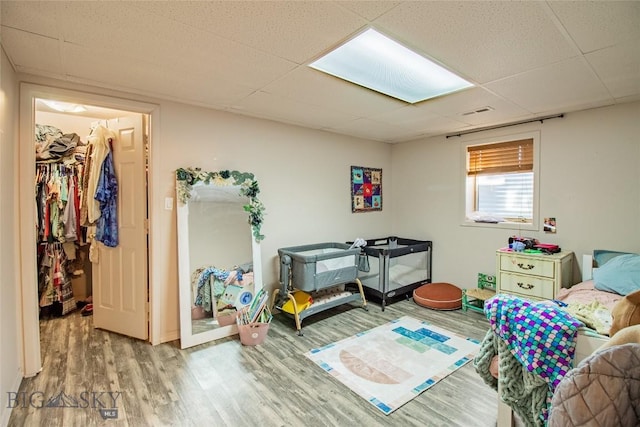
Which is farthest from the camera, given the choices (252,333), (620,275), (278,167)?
(278,167)

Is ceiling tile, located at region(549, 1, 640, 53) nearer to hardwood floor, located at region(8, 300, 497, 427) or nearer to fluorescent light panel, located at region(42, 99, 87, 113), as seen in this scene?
hardwood floor, located at region(8, 300, 497, 427)

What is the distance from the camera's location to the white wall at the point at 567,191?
9.30 feet

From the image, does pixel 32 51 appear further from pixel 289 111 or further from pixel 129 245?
pixel 289 111

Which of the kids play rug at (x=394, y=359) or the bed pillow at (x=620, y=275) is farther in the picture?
the bed pillow at (x=620, y=275)

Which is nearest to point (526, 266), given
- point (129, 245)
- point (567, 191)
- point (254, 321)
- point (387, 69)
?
point (567, 191)

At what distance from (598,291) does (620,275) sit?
19 centimetres

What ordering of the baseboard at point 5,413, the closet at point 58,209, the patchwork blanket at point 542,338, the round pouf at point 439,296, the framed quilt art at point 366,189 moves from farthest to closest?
1. the framed quilt art at point 366,189
2. the round pouf at point 439,296
3. the closet at point 58,209
4. the baseboard at point 5,413
5. the patchwork blanket at point 542,338

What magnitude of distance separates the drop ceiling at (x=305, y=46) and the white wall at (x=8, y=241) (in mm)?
240

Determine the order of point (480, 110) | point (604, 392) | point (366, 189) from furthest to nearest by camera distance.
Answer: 1. point (366, 189)
2. point (480, 110)
3. point (604, 392)

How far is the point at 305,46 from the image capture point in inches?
70.0

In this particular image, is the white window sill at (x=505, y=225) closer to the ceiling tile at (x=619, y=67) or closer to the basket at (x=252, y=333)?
the ceiling tile at (x=619, y=67)

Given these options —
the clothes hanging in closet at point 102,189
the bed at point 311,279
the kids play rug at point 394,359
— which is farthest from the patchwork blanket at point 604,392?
the clothes hanging in closet at point 102,189

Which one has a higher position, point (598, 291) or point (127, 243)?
point (127, 243)

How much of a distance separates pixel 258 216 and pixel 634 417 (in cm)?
282
